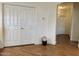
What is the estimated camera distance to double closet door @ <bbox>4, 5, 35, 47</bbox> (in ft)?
19.4

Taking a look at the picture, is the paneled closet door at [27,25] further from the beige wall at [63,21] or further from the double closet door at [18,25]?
the beige wall at [63,21]

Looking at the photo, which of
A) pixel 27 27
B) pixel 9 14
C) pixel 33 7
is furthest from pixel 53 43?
pixel 9 14

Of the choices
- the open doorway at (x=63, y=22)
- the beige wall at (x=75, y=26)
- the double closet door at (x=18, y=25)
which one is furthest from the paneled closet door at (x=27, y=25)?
the open doorway at (x=63, y=22)

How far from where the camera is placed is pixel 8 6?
5812mm

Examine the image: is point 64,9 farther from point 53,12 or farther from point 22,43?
point 22,43

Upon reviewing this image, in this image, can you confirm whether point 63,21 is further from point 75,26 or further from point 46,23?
point 46,23

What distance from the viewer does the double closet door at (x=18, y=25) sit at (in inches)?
233

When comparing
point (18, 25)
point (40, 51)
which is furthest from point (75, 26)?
point (40, 51)

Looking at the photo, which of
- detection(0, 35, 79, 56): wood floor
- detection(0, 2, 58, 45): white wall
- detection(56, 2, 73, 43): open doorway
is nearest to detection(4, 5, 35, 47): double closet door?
detection(0, 2, 58, 45): white wall

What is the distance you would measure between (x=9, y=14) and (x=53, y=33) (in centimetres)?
216

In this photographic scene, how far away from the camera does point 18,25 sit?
6.26 meters

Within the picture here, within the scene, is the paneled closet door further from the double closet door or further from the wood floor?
the wood floor

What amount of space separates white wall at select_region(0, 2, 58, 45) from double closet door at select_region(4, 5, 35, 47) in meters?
0.28

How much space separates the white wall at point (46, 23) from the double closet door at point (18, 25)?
275mm
